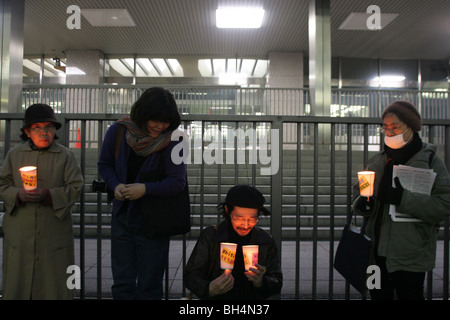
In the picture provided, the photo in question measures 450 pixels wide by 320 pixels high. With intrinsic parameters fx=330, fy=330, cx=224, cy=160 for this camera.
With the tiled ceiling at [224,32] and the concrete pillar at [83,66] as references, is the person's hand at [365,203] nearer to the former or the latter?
the tiled ceiling at [224,32]

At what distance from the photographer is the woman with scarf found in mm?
2172

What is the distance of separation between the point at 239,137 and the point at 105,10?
30.9ft

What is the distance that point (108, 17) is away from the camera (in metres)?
10.7

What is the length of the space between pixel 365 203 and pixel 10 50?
10.1 metres

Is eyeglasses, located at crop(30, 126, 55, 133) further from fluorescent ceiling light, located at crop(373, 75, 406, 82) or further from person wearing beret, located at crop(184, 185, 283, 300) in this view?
fluorescent ceiling light, located at crop(373, 75, 406, 82)

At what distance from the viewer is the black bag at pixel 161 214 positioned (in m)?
2.17

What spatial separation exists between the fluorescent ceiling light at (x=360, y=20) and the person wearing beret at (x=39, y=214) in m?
10.8

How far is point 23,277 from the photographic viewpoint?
2.38m

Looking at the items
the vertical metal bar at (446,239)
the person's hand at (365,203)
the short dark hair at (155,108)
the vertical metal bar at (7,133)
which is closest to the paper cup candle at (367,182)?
the person's hand at (365,203)

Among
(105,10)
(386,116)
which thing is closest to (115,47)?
(105,10)

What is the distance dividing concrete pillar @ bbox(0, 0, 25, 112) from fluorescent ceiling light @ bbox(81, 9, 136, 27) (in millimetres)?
1875

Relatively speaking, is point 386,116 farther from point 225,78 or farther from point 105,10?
point 225,78
